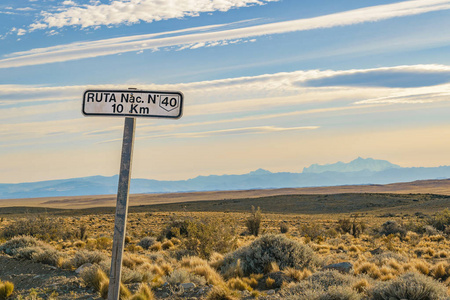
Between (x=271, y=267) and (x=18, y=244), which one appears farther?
(x=18, y=244)

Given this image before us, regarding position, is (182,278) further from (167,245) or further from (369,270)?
(167,245)

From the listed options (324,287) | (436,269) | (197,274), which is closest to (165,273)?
(197,274)

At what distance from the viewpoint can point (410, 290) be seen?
26.2 feet

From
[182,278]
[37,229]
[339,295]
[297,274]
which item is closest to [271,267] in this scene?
[297,274]

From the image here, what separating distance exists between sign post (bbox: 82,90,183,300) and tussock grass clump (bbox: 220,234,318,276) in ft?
21.2

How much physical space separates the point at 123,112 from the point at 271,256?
8119 mm

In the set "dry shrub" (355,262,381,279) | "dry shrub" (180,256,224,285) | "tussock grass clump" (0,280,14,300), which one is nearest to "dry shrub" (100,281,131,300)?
"tussock grass clump" (0,280,14,300)

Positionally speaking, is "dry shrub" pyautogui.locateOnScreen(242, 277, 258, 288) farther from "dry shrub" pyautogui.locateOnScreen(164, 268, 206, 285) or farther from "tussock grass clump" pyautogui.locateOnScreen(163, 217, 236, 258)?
"tussock grass clump" pyautogui.locateOnScreen(163, 217, 236, 258)

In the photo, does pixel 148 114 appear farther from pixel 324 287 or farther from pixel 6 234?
pixel 6 234

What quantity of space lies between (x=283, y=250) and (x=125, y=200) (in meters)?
7.91

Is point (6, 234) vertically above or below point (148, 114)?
below

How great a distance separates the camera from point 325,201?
85.1m

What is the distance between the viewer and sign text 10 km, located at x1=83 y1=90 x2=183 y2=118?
596 centimetres

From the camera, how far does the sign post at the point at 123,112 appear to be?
6.00m
